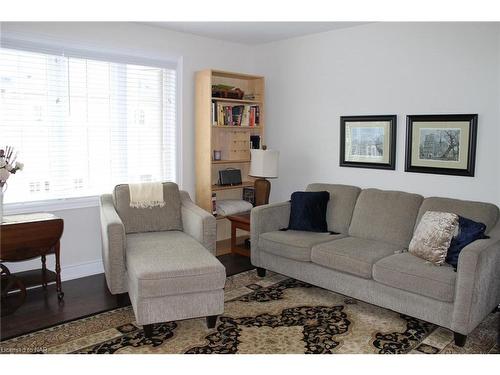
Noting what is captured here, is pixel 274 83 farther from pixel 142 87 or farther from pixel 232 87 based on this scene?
pixel 142 87

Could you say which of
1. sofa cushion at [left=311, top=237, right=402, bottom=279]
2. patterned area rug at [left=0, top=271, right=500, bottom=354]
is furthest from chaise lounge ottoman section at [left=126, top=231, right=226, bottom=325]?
sofa cushion at [left=311, top=237, right=402, bottom=279]

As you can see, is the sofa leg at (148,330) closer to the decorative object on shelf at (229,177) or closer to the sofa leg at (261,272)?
the sofa leg at (261,272)

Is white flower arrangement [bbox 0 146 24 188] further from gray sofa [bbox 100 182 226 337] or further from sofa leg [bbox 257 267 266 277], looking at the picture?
sofa leg [bbox 257 267 266 277]

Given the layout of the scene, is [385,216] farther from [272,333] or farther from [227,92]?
[227,92]

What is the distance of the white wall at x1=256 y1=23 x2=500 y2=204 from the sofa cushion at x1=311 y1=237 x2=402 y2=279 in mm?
787

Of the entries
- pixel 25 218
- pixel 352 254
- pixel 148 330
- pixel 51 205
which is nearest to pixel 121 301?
pixel 148 330

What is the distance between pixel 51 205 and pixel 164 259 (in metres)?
1.46

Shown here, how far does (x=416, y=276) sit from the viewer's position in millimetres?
3045

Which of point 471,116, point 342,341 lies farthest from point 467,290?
point 471,116

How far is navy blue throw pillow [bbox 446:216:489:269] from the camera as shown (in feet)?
10.1

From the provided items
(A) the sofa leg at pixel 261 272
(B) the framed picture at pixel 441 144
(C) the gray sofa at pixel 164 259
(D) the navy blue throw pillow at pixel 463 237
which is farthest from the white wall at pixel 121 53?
(D) the navy blue throw pillow at pixel 463 237

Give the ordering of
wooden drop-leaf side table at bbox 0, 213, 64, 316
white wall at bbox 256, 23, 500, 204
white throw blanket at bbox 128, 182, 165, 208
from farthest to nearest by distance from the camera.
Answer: white throw blanket at bbox 128, 182, 165, 208
white wall at bbox 256, 23, 500, 204
wooden drop-leaf side table at bbox 0, 213, 64, 316
